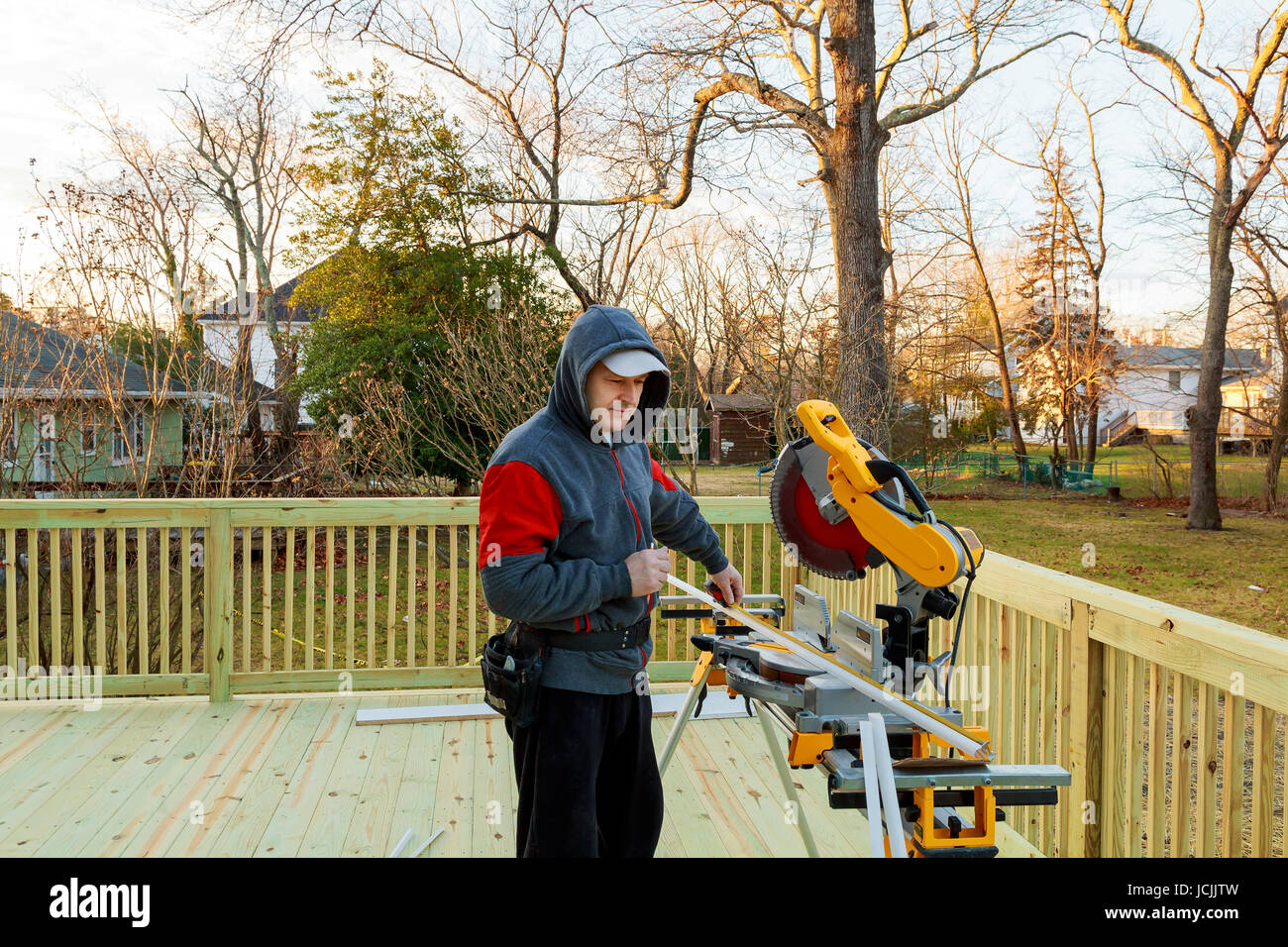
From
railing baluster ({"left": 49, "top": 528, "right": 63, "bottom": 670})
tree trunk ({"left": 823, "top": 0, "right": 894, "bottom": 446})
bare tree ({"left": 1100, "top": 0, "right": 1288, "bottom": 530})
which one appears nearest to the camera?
railing baluster ({"left": 49, "top": 528, "right": 63, "bottom": 670})

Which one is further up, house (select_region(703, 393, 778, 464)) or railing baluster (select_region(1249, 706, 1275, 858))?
house (select_region(703, 393, 778, 464))

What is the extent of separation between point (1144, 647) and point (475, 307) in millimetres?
9165

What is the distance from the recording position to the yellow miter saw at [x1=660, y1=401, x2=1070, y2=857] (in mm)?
1445

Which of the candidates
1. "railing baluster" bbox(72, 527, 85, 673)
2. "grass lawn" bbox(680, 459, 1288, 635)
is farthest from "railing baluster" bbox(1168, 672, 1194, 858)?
"grass lawn" bbox(680, 459, 1288, 635)

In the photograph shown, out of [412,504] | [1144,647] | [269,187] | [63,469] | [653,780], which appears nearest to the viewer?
[653,780]

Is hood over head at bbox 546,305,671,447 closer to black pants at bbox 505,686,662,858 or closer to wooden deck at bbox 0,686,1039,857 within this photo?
black pants at bbox 505,686,662,858

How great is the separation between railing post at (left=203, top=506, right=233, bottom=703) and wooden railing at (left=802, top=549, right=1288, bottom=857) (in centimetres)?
324

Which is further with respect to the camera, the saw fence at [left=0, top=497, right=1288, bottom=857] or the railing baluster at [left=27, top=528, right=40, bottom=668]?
the railing baluster at [left=27, top=528, right=40, bottom=668]

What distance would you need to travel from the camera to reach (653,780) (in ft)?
6.71

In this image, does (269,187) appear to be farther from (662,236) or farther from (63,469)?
(63,469)

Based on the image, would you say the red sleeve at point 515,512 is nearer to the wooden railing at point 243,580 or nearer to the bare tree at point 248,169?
the wooden railing at point 243,580

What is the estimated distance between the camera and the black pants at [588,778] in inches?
73.6
